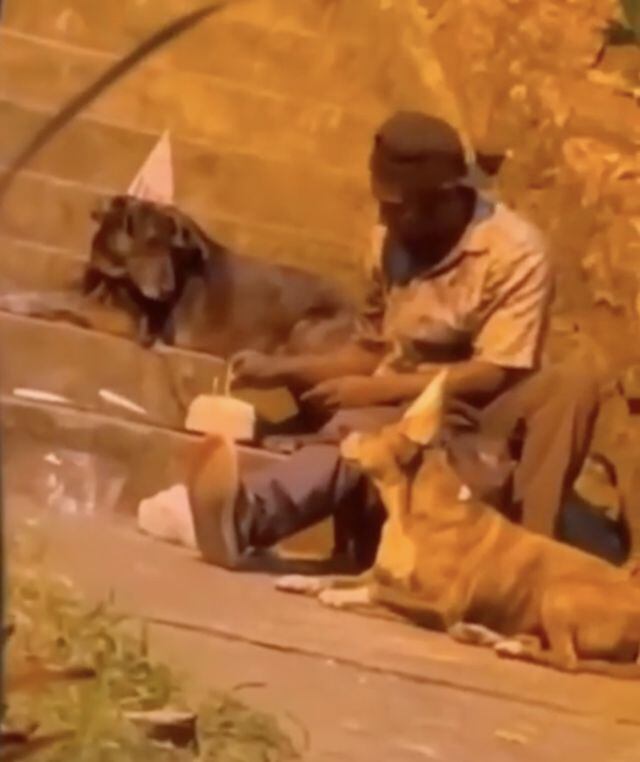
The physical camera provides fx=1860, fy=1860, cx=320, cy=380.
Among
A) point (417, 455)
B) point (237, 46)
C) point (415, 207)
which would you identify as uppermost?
point (237, 46)

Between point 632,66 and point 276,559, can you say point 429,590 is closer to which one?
point 276,559

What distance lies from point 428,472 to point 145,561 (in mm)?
289

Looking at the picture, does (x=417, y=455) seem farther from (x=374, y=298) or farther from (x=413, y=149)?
(x=413, y=149)

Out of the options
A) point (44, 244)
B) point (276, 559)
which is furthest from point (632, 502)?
point (44, 244)

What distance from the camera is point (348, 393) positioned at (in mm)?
1799

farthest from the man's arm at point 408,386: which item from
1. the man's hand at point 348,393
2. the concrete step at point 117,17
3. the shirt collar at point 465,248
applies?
the concrete step at point 117,17

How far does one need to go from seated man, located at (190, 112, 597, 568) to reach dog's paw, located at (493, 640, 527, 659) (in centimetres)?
11

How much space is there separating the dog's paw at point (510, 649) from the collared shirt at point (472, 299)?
273 millimetres

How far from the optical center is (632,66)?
195cm

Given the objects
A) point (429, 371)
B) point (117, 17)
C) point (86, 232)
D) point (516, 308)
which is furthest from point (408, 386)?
point (117, 17)

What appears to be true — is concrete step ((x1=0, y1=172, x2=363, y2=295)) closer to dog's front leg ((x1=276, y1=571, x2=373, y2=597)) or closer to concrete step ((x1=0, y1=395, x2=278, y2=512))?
concrete step ((x1=0, y1=395, x2=278, y2=512))

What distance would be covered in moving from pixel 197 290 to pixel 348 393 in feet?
0.59

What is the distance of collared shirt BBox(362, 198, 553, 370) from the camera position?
1.83m

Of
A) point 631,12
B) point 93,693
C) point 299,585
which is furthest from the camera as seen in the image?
point 631,12
